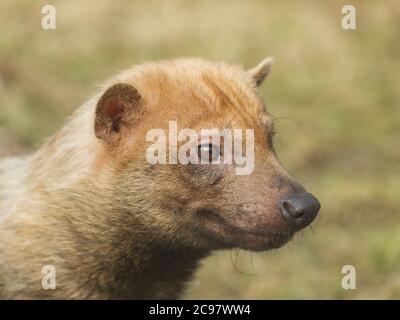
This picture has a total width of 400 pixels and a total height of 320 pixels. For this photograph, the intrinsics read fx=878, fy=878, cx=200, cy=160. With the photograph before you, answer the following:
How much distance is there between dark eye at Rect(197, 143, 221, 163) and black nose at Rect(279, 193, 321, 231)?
561 millimetres

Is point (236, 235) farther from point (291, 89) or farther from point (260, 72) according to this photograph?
point (291, 89)

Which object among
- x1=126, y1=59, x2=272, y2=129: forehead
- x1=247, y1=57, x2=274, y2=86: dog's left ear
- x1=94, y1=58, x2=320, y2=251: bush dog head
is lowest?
x1=94, y1=58, x2=320, y2=251: bush dog head

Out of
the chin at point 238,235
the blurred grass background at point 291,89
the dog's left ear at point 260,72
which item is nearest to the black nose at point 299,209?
the chin at point 238,235

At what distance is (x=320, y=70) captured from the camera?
13047 mm

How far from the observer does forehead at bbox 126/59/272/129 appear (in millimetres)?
5824

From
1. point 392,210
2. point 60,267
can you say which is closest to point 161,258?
point 60,267

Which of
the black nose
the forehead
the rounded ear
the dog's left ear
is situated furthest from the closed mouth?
the dog's left ear

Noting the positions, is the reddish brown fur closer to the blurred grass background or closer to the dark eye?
the dark eye

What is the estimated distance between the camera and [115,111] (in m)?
5.92

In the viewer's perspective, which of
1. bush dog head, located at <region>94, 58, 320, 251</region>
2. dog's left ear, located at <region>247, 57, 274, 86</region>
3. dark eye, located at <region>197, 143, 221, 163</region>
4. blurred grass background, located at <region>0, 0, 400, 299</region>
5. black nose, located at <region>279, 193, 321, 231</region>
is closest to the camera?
black nose, located at <region>279, 193, 321, 231</region>

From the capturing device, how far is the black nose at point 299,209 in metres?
5.39

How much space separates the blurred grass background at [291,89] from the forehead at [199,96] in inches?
86.2

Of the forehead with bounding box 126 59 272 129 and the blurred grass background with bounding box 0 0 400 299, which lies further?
the blurred grass background with bounding box 0 0 400 299

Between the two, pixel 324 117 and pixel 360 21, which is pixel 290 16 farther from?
pixel 324 117
